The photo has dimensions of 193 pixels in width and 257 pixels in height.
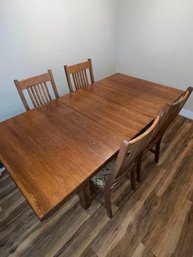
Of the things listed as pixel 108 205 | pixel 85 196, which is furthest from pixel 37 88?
pixel 108 205

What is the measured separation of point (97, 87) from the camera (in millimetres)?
1939

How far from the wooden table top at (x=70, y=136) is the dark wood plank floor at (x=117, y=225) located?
0.76 metres

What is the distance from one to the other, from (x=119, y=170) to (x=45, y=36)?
1884 mm

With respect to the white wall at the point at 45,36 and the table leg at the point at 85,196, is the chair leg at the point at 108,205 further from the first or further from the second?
the white wall at the point at 45,36

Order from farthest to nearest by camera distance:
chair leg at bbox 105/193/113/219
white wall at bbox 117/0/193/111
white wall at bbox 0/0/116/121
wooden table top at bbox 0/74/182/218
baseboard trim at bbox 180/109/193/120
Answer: baseboard trim at bbox 180/109/193/120 < white wall at bbox 117/0/193/111 < white wall at bbox 0/0/116/121 < chair leg at bbox 105/193/113/219 < wooden table top at bbox 0/74/182/218

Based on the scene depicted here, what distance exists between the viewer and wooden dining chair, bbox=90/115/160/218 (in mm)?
960

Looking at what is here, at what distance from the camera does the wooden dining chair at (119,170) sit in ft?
3.15

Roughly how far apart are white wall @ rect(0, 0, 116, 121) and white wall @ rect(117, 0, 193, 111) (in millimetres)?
363

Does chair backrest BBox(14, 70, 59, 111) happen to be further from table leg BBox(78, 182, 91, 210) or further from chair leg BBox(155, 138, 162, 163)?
chair leg BBox(155, 138, 162, 163)

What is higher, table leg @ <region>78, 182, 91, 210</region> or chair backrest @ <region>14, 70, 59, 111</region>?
chair backrest @ <region>14, 70, 59, 111</region>

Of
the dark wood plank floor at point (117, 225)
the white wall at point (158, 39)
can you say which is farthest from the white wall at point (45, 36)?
the dark wood plank floor at point (117, 225)

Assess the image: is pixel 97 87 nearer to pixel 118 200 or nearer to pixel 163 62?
pixel 118 200

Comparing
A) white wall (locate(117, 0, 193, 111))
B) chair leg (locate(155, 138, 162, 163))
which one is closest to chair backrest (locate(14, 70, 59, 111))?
chair leg (locate(155, 138, 162, 163))

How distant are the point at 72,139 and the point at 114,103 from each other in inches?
25.2
